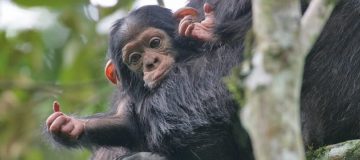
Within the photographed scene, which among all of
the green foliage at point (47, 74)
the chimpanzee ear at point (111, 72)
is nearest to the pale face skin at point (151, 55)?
the green foliage at point (47, 74)

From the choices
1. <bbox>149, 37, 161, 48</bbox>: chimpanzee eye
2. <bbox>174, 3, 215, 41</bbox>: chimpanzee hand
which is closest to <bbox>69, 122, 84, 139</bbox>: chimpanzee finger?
<bbox>149, 37, 161, 48</bbox>: chimpanzee eye

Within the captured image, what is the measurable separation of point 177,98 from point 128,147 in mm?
537

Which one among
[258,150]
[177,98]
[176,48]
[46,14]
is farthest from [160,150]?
[258,150]

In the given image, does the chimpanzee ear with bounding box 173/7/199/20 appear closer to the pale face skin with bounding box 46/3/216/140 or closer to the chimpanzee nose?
the pale face skin with bounding box 46/3/216/140

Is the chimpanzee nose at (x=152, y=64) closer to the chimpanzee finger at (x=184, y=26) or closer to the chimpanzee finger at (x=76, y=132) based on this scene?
the chimpanzee finger at (x=184, y=26)

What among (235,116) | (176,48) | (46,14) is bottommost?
(235,116)

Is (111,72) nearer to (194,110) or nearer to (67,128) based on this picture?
(67,128)

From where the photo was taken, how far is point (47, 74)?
6117 mm

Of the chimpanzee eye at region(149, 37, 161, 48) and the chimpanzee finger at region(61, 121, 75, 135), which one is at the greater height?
the chimpanzee eye at region(149, 37, 161, 48)

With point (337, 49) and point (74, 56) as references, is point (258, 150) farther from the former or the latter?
point (74, 56)

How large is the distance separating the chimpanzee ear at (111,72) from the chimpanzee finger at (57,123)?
22.0 inches

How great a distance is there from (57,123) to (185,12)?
106cm

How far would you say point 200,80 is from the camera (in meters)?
5.00

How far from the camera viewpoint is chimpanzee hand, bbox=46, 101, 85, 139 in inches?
203
